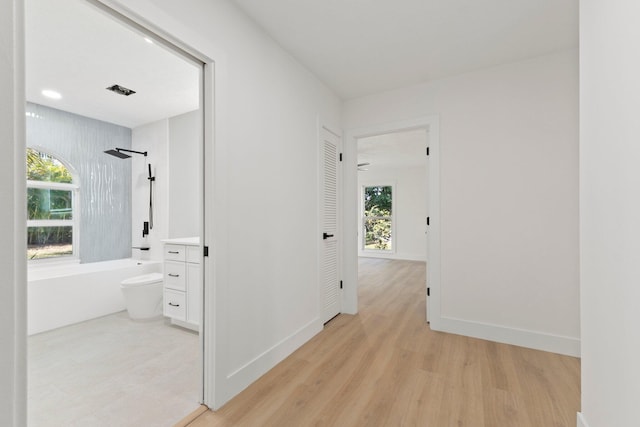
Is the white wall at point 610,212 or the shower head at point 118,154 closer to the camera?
the white wall at point 610,212

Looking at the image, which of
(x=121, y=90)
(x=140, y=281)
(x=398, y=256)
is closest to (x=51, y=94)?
(x=121, y=90)

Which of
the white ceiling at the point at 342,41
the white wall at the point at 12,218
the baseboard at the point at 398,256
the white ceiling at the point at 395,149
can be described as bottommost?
the baseboard at the point at 398,256

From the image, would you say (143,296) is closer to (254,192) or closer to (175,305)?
(175,305)

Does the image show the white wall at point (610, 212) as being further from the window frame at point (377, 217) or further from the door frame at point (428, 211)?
the window frame at point (377, 217)

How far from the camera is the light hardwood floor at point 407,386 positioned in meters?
1.56

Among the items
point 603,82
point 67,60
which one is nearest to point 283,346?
point 603,82

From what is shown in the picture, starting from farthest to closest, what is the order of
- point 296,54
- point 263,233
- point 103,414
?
point 296,54, point 263,233, point 103,414

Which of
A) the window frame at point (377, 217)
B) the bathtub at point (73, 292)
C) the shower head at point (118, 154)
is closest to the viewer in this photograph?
the bathtub at point (73, 292)

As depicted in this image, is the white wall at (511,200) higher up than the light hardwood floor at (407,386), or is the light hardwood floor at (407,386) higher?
the white wall at (511,200)

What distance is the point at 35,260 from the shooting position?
342 centimetres

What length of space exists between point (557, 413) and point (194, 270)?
291 centimetres

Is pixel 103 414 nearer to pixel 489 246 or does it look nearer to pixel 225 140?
pixel 225 140

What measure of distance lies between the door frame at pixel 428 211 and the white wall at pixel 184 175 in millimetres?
1971

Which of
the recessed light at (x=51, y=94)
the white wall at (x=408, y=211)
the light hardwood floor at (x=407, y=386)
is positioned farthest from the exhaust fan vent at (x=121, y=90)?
the white wall at (x=408, y=211)
